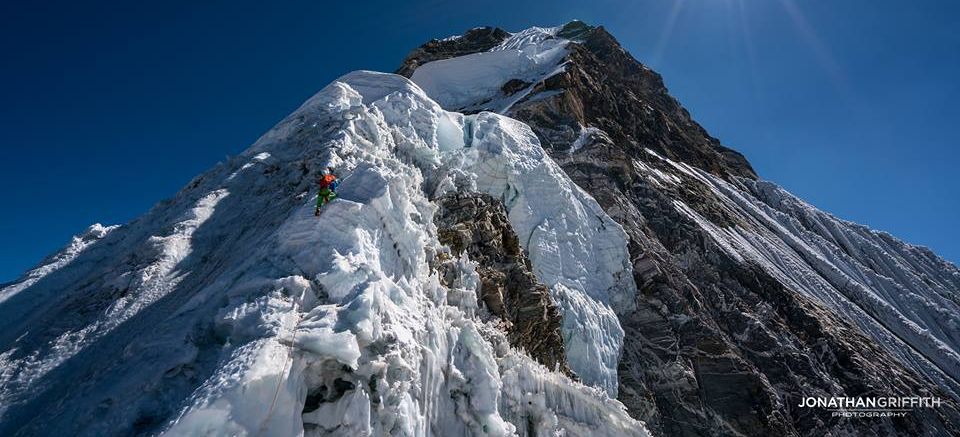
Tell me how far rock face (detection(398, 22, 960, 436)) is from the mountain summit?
0.41 ft

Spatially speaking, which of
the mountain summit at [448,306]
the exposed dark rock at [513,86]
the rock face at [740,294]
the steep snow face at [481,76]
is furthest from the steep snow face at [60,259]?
the exposed dark rock at [513,86]

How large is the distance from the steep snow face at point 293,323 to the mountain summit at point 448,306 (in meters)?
0.04

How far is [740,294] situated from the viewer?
78.9 ft

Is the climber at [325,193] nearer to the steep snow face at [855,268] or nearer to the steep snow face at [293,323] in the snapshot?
the steep snow face at [293,323]

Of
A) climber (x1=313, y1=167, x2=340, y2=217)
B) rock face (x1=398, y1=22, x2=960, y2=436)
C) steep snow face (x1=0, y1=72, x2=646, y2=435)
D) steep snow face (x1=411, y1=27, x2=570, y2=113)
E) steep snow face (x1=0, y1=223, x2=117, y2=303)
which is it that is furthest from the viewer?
steep snow face (x1=411, y1=27, x2=570, y2=113)

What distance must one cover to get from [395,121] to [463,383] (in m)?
11.0

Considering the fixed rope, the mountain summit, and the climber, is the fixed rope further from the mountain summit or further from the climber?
the climber

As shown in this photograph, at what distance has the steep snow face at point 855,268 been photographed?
27328 millimetres

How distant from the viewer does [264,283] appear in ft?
24.1

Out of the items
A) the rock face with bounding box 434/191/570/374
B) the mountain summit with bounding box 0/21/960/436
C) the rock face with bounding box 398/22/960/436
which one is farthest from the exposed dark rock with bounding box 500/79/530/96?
the rock face with bounding box 434/191/570/374

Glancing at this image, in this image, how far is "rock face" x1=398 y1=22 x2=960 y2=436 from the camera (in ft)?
60.9

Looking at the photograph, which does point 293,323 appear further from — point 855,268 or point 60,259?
point 855,268

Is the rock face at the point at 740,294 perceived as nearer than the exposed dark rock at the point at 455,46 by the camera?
Yes

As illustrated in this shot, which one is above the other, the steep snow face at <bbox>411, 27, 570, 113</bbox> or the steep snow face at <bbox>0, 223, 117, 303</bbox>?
the steep snow face at <bbox>411, 27, 570, 113</bbox>
